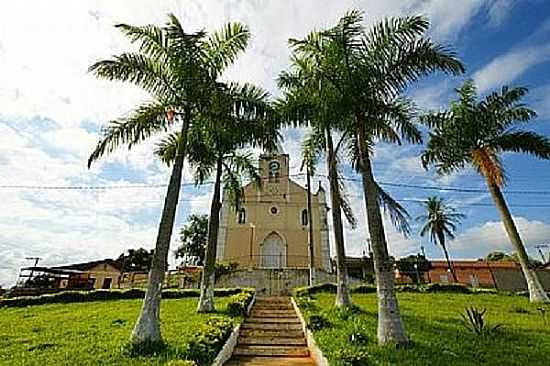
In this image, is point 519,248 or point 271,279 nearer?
point 519,248

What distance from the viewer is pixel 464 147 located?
55.7ft

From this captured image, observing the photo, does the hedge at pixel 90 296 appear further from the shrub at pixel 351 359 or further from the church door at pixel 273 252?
the shrub at pixel 351 359

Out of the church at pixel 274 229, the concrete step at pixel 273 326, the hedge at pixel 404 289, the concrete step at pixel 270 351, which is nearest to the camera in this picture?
the concrete step at pixel 270 351

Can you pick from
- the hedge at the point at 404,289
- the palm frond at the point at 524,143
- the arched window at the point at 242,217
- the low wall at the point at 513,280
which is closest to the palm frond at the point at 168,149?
the hedge at the point at 404,289

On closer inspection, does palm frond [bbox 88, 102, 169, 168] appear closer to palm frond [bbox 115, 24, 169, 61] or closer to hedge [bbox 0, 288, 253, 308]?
palm frond [bbox 115, 24, 169, 61]

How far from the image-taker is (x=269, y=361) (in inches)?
299

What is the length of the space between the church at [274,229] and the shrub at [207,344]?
20620 mm

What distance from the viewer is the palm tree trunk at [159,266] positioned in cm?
734

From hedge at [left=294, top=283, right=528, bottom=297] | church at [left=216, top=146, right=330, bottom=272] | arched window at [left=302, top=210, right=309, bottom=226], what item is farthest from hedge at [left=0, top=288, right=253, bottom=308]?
arched window at [left=302, top=210, right=309, bottom=226]

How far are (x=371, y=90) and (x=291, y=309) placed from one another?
8.15m

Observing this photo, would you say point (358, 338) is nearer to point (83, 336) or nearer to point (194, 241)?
point (83, 336)

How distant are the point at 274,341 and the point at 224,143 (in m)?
6.63

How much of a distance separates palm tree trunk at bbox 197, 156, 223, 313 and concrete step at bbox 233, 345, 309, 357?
374 centimetres

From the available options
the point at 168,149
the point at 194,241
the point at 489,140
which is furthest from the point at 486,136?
the point at 194,241
